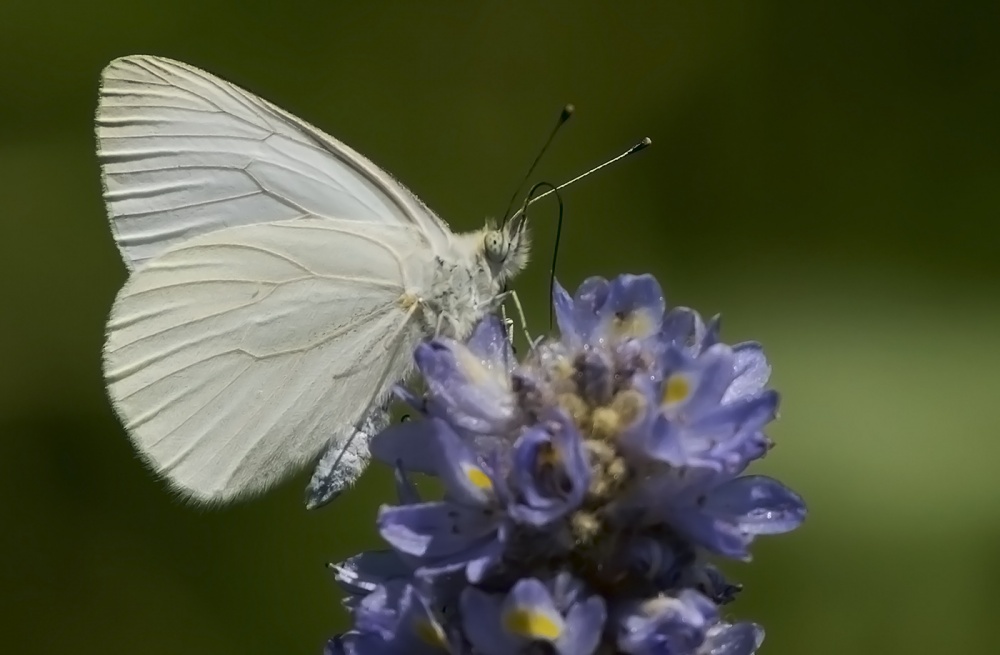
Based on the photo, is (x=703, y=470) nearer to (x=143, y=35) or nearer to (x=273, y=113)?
(x=273, y=113)

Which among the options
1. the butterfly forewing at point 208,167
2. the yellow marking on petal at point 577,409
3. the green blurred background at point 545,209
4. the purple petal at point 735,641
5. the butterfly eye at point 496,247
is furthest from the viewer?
the green blurred background at point 545,209

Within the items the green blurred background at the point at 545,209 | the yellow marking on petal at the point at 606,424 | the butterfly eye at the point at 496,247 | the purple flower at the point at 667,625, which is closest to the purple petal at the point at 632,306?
the yellow marking on petal at the point at 606,424

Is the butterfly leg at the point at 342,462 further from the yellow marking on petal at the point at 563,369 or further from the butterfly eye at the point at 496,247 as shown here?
the yellow marking on petal at the point at 563,369

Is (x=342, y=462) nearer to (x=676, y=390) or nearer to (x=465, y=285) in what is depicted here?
(x=465, y=285)

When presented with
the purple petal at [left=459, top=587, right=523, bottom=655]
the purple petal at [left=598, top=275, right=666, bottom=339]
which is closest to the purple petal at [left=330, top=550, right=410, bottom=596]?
the purple petal at [left=459, top=587, right=523, bottom=655]

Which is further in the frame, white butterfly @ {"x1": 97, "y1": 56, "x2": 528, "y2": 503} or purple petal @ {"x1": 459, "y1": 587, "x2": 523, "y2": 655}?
white butterfly @ {"x1": 97, "y1": 56, "x2": 528, "y2": 503}

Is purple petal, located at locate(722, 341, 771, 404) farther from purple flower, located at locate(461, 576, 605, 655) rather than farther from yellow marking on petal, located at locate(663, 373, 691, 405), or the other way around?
purple flower, located at locate(461, 576, 605, 655)
